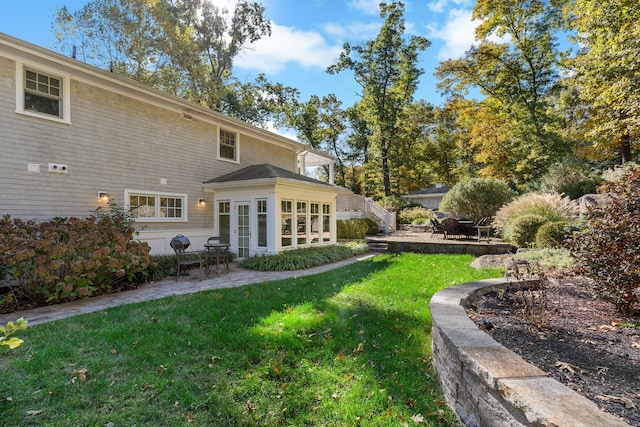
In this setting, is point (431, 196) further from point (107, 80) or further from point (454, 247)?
point (107, 80)

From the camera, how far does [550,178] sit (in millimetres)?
16281

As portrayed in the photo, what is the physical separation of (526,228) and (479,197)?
278 inches

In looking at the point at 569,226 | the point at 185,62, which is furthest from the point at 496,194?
the point at 185,62

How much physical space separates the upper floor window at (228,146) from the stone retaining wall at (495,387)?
10669 millimetres

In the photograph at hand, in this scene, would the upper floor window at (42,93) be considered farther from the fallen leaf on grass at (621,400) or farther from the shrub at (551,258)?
the shrub at (551,258)

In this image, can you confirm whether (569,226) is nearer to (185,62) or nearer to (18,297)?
(18,297)

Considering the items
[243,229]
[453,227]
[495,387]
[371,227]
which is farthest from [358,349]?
[371,227]

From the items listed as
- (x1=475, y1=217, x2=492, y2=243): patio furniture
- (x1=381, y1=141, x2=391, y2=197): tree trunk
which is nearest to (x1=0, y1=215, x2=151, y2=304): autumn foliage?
(x1=475, y1=217, x2=492, y2=243): patio furniture

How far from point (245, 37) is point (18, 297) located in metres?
22.7

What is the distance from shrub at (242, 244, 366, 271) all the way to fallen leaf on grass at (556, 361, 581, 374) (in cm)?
723

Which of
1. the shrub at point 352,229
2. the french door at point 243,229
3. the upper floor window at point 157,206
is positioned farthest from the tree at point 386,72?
Answer: the upper floor window at point 157,206

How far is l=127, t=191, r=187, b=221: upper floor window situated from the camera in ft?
29.6

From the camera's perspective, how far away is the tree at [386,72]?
24.1 metres

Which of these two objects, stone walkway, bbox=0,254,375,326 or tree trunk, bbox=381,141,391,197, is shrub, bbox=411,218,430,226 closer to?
tree trunk, bbox=381,141,391,197
